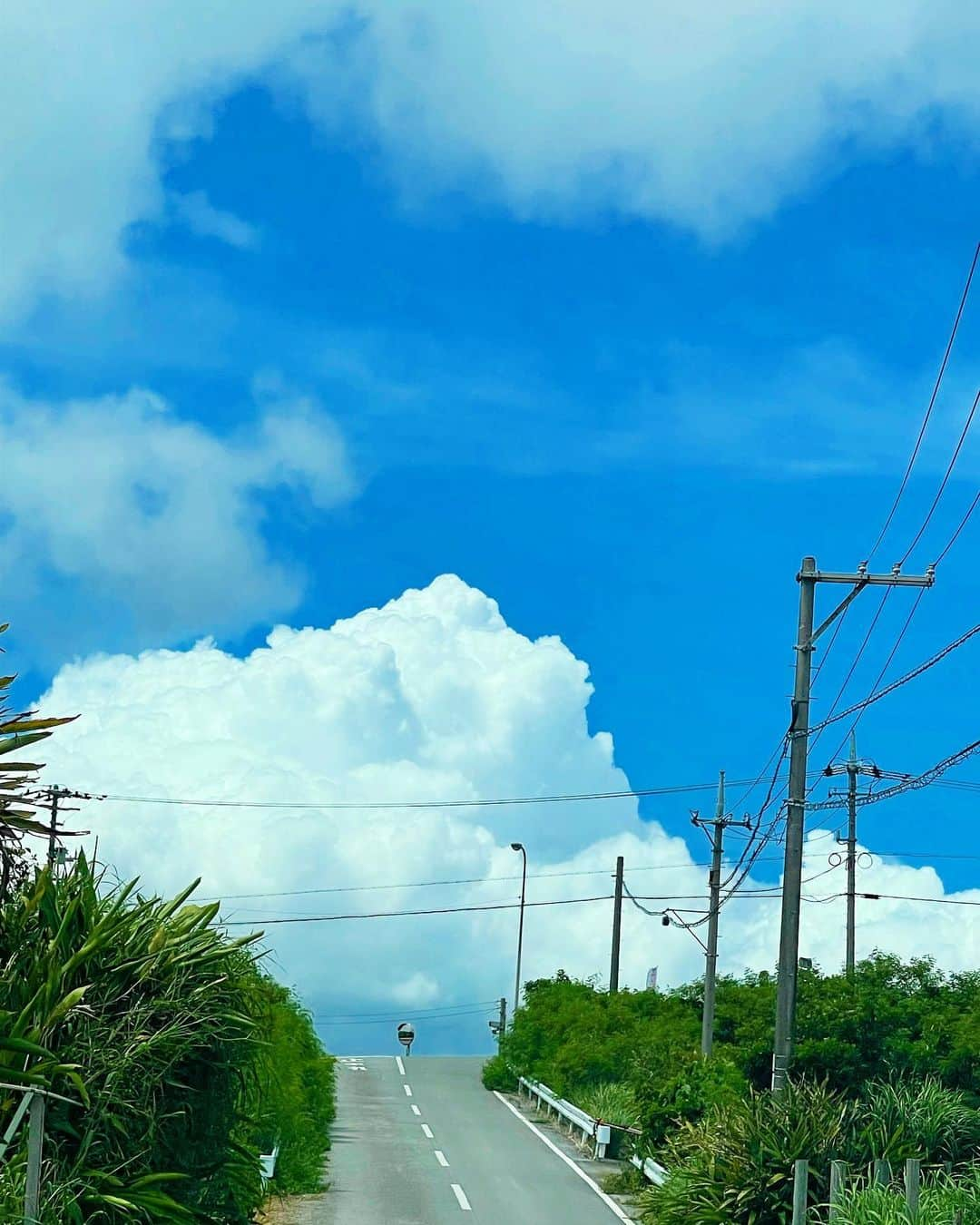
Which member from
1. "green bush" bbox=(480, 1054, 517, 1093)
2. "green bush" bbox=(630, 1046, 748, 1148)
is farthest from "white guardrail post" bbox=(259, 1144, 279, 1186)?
"green bush" bbox=(480, 1054, 517, 1093)

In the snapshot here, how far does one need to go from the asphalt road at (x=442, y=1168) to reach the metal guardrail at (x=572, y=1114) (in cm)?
107

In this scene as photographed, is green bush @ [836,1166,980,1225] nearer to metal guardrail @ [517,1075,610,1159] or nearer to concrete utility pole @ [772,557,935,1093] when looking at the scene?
concrete utility pole @ [772,557,935,1093]

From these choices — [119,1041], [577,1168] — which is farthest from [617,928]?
[119,1041]

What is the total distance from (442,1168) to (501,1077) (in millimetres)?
23973

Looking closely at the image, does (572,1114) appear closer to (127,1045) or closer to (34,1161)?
(127,1045)

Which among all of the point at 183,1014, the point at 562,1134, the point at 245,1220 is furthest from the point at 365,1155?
the point at 183,1014

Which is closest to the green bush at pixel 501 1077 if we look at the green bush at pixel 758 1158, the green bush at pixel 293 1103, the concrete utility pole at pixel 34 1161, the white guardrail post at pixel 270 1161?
the green bush at pixel 293 1103

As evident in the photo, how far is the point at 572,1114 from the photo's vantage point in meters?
39.9

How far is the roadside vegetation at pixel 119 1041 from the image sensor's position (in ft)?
41.4

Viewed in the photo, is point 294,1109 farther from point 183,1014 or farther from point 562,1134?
point 183,1014

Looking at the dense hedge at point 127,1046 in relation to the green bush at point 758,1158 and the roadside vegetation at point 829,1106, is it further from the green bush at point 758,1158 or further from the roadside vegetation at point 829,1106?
the green bush at point 758,1158

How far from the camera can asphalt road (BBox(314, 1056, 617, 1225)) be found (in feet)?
84.0

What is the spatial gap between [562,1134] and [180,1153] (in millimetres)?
28142

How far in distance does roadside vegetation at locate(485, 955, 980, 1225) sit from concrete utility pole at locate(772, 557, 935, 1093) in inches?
33.4
